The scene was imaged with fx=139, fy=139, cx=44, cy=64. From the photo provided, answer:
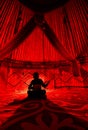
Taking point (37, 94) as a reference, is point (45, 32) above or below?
above

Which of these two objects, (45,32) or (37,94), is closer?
(37,94)

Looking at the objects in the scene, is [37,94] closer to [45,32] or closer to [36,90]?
[36,90]

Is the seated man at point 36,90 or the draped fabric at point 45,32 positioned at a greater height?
the draped fabric at point 45,32

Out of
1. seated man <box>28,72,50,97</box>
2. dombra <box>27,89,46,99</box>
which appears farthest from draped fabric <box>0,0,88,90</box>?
dombra <box>27,89,46,99</box>

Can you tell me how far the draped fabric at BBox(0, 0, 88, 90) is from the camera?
4.26m

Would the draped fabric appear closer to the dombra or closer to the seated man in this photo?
the seated man

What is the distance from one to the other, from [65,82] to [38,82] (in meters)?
3.26

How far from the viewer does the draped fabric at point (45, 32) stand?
4.26 metres

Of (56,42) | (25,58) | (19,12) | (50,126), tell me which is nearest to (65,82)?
(25,58)

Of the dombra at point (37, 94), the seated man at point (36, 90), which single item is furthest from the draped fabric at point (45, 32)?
the dombra at point (37, 94)

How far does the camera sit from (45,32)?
172 inches

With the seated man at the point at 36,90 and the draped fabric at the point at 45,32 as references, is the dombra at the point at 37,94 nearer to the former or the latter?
the seated man at the point at 36,90

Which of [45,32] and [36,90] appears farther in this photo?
[45,32]

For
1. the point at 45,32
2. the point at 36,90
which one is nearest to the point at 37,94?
the point at 36,90
